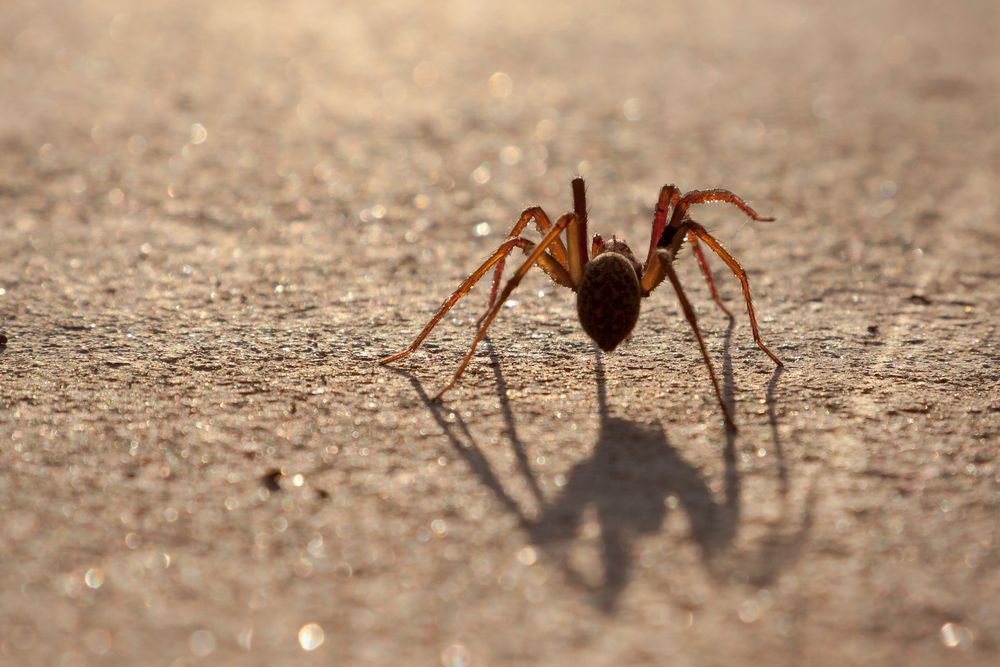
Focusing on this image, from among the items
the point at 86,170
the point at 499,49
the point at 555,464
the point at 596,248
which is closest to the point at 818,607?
the point at 555,464

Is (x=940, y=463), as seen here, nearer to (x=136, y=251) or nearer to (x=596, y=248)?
(x=596, y=248)

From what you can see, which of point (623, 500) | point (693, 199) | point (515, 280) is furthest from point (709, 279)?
point (623, 500)

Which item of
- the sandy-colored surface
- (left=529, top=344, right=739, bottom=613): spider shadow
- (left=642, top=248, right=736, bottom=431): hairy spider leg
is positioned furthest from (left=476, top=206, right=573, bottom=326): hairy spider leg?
(left=529, top=344, right=739, bottom=613): spider shadow

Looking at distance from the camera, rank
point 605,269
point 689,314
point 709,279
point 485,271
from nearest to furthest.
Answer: point 689,314
point 605,269
point 485,271
point 709,279

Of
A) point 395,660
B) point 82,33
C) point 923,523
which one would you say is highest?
point 82,33

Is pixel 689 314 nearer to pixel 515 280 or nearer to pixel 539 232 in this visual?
pixel 515 280

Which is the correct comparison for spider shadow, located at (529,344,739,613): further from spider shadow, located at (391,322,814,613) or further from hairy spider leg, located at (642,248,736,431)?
hairy spider leg, located at (642,248,736,431)

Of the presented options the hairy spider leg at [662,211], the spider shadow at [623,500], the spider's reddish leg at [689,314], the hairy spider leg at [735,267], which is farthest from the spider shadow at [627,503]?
the hairy spider leg at [662,211]
